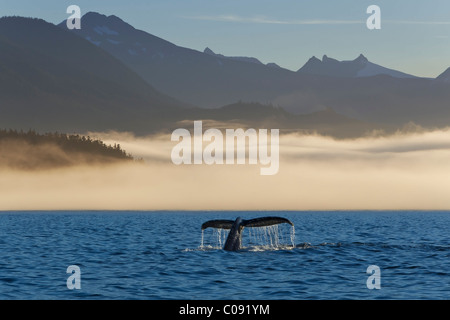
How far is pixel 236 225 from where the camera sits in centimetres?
3791

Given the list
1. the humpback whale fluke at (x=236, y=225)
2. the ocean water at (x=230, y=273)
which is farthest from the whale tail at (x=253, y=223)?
the ocean water at (x=230, y=273)

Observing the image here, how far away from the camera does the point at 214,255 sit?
→ 37.7 m

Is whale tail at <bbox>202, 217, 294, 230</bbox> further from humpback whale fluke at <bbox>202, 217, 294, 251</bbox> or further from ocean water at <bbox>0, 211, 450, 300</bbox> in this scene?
ocean water at <bbox>0, 211, 450, 300</bbox>

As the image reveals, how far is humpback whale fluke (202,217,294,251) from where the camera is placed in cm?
3462

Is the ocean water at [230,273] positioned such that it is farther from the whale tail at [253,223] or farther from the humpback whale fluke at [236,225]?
the whale tail at [253,223]

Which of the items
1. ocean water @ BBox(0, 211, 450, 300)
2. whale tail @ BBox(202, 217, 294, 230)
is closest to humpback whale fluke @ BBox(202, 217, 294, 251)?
whale tail @ BBox(202, 217, 294, 230)

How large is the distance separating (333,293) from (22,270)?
1549 centimetres

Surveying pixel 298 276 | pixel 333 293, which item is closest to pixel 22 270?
pixel 298 276

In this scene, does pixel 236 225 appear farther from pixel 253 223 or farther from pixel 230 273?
pixel 230 273

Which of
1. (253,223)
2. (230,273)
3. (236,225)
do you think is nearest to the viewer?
(230,273)

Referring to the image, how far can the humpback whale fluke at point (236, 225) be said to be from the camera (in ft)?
114

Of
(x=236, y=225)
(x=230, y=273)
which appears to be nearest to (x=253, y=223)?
(x=236, y=225)

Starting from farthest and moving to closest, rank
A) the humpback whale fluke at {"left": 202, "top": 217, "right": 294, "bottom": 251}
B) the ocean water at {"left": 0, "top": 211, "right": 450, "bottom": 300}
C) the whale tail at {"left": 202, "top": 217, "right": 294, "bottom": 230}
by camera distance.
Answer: the humpback whale fluke at {"left": 202, "top": 217, "right": 294, "bottom": 251}, the whale tail at {"left": 202, "top": 217, "right": 294, "bottom": 230}, the ocean water at {"left": 0, "top": 211, "right": 450, "bottom": 300}
